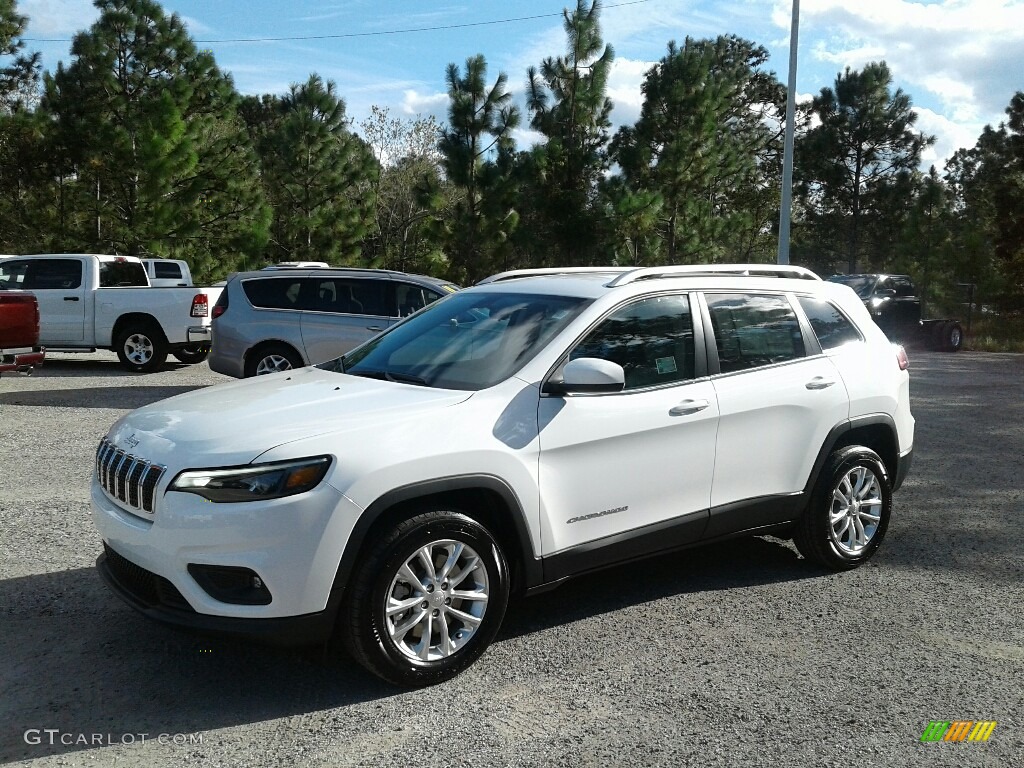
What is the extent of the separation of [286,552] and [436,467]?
2.19 ft

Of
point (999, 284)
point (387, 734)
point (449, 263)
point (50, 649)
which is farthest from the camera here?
point (999, 284)

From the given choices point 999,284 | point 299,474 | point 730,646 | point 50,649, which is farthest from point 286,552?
point 999,284

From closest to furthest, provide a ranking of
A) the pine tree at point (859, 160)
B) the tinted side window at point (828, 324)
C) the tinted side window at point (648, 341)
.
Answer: the tinted side window at point (648, 341), the tinted side window at point (828, 324), the pine tree at point (859, 160)

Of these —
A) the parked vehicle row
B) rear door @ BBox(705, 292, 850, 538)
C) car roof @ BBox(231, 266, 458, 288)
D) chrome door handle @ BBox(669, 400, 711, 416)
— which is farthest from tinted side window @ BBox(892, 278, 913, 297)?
chrome door handle @ BBox(669, 400, 711, 416)

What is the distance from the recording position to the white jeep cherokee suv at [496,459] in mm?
3650

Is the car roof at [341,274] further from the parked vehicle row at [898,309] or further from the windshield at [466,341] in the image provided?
the parked vehicle row at [898,309]

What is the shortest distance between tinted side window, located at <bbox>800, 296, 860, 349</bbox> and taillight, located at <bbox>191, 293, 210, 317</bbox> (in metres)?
11.8

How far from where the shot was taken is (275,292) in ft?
41.7

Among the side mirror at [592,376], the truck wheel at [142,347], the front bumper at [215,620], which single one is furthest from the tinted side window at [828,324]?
the truck wheel at [142,347]

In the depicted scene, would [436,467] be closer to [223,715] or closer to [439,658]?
[439,658]

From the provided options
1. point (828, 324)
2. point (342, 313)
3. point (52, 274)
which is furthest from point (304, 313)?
point (828, 324)

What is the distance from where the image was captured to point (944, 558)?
19.2 feet

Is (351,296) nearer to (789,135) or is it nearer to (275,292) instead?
(275,292)

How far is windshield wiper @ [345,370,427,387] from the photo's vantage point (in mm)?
4527
